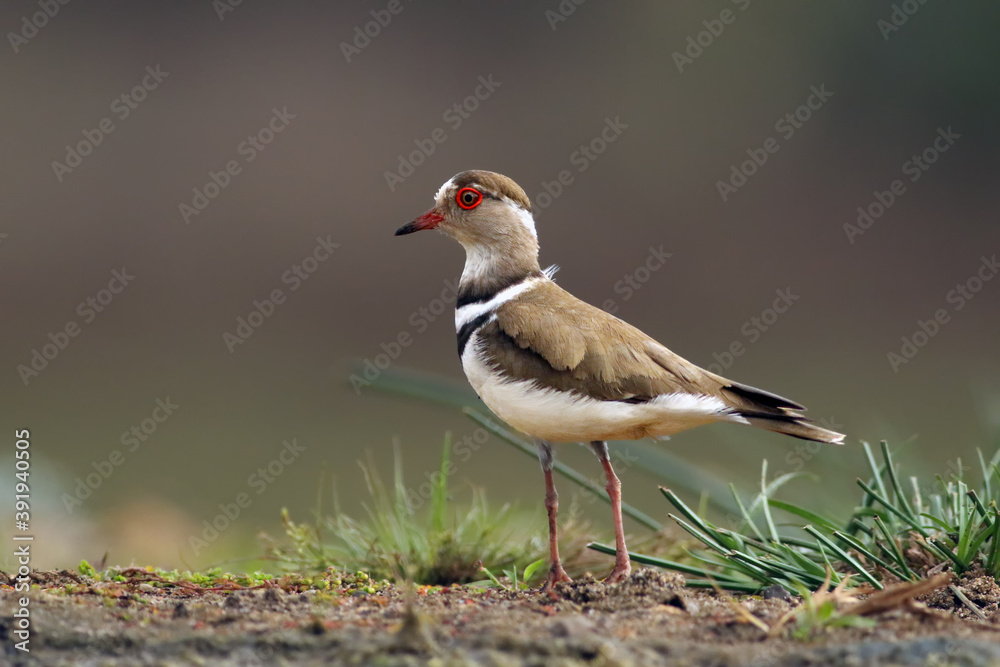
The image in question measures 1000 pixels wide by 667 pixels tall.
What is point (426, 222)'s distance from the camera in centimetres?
444

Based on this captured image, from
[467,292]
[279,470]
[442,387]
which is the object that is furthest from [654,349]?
[279,470]

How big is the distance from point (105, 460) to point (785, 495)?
19.1 feet

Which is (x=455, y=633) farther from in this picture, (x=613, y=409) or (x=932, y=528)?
(x=932, y=528)

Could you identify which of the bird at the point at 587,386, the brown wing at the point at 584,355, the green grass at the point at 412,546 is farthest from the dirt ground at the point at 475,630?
the green grass at the point at 412,546

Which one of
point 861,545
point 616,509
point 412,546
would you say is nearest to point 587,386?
Result: point 616,509

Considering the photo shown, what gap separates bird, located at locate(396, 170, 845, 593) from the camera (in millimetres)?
3590

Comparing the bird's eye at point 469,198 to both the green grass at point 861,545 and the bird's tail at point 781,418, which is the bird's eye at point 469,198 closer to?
the green grass at point 861,545

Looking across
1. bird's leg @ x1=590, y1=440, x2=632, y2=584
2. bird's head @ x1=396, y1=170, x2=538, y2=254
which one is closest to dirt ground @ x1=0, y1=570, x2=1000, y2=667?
bird's leg @ x1=590, y1=440, x2=632, y2=584

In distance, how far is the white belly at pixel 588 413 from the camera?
11.7ft

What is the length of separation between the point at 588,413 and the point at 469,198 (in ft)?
3.83

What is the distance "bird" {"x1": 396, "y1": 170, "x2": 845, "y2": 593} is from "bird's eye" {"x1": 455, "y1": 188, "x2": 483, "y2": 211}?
455 mm

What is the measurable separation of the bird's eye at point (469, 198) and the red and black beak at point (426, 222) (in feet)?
0.39

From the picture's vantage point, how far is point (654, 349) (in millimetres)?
3787

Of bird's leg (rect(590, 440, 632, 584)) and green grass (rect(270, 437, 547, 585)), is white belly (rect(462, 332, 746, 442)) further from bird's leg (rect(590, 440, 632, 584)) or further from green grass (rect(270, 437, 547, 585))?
green grass (rect(270, 437, 547, 585))
